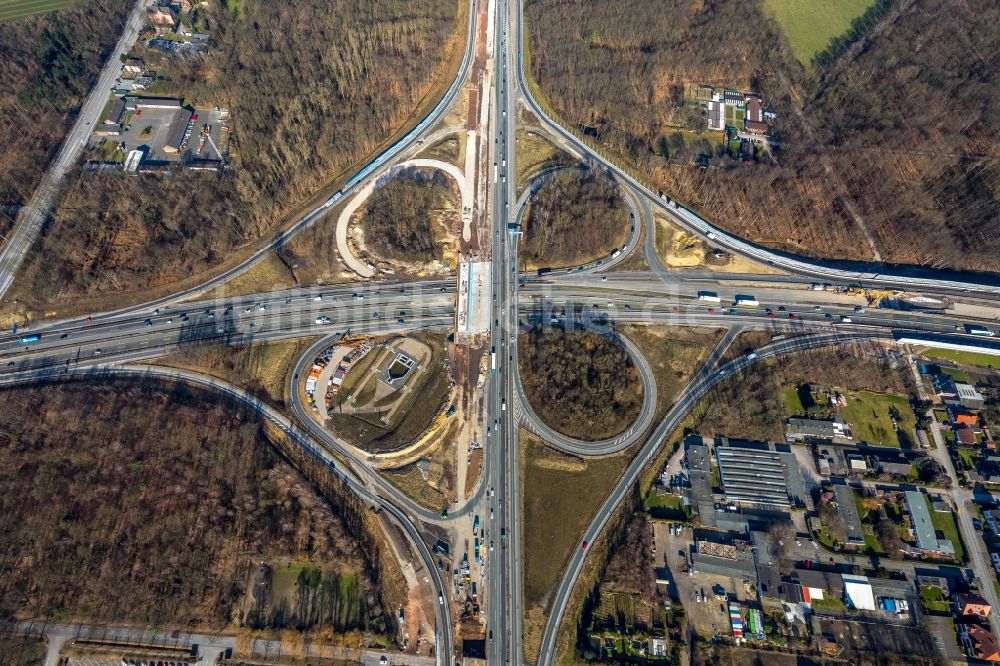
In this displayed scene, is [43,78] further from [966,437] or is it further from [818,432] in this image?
[966,437]

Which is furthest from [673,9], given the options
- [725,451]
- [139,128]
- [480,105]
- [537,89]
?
[139,128]

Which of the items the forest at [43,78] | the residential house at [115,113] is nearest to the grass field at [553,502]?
the forest at [43,78]

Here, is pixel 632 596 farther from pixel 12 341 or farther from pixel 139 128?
pixel 139 128

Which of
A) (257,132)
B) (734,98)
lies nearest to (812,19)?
(734,98)

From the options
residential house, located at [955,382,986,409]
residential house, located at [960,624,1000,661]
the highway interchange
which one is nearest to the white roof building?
residential house, located at [960,624,1000,661]

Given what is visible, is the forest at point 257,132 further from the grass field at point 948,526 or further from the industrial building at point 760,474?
the grass field at point 948,526
